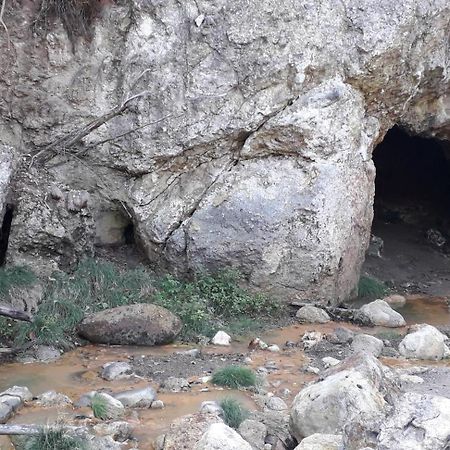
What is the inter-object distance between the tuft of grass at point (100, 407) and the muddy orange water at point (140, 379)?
0.11 m

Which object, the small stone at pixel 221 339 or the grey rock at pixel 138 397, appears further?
the small stone at pixel 221 339

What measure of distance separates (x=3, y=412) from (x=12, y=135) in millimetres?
3565

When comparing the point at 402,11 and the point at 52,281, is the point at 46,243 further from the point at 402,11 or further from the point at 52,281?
the point at 402,11

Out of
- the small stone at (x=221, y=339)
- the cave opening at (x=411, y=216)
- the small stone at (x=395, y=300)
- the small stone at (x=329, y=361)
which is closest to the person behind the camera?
the small stone at (x=329, y=361)

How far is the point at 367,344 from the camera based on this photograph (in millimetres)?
6535

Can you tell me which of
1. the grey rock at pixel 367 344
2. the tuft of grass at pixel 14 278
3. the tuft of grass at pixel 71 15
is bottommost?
the grey rock at pixel 367 344

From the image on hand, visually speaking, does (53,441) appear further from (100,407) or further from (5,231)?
(5,231)

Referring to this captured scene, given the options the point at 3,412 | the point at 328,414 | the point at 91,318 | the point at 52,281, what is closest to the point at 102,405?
the point at 3,412

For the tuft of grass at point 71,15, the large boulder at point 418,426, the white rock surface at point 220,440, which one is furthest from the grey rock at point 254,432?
the tuft of grass at point 71,15

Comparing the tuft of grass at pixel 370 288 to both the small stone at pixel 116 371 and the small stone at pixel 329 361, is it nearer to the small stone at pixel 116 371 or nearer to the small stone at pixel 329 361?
the small stone at pixel 329 361

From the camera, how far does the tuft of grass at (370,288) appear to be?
8.75 m

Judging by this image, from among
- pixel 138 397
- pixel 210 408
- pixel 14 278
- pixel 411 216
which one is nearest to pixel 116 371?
pixel 138 397

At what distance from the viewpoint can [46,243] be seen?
295 inches

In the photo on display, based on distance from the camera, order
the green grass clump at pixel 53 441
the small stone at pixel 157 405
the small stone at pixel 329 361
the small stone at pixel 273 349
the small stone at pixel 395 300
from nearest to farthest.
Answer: the green grass clump at pixel 53 441, the small stone at pixel 157 405, the small stone at pixel 329 361, the small stone at pixel 273 349, the small stone at pixel 395 300
